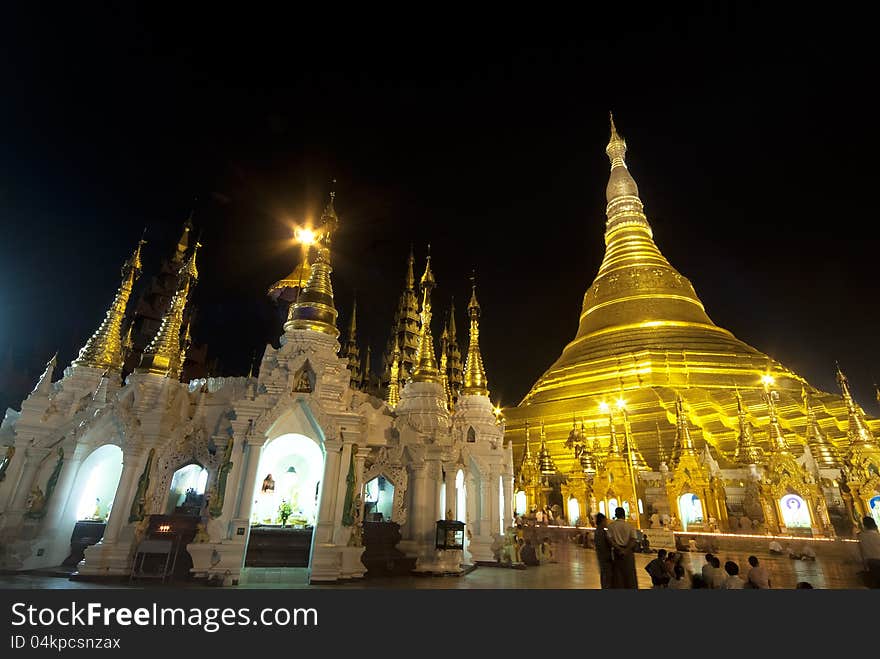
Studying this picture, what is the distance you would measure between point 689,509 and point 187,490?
1953 cm

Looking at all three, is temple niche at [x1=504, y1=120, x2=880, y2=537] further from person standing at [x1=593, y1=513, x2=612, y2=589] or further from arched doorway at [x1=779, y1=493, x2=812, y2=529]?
person standing at [x1=593, y1=513, x2=612, y2=589]

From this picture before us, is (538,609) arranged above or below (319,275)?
below

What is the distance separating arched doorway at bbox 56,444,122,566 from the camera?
30.1 feet

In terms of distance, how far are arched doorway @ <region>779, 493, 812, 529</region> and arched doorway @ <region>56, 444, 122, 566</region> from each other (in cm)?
2207

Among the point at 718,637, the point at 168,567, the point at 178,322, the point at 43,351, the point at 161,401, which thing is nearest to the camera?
the point at 718,637

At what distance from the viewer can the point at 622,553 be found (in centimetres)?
638

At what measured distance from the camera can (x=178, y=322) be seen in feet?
38.3

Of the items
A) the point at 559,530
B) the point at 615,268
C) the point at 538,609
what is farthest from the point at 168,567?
the point at 615,268

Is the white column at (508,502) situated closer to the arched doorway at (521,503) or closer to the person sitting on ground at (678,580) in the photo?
the person sitting on ground at (678,580)

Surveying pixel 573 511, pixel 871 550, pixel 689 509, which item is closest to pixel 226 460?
pixel 871 550

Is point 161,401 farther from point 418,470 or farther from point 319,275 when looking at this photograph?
point 418,470

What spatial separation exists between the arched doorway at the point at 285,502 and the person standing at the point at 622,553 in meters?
5.41

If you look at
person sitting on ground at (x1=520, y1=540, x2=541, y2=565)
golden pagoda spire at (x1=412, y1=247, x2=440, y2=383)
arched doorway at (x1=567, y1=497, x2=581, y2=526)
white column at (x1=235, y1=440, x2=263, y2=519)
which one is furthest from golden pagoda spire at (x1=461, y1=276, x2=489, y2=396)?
arched doorway at (x1=567, y1=497, x2=581, y2=526)

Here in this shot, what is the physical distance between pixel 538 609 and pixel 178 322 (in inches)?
439
